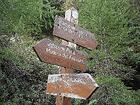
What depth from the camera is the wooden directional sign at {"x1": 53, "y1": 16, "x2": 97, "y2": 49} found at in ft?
14.4

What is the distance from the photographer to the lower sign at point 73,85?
3.96 metres

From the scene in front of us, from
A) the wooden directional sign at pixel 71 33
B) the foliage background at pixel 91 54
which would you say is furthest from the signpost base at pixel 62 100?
the foliage background at pixel 91 54

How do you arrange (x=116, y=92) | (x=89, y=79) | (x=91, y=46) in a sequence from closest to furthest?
(x=89, y=79) → (x=91, y=46) → (x=116, y=92)

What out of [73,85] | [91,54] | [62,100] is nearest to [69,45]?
[73,85]

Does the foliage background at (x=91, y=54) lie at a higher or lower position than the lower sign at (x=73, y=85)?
lower

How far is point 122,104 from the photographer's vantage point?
8.41 metres

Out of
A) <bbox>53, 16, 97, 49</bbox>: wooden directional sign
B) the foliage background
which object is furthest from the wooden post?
the foliage background

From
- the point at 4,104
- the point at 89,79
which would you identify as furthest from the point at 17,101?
the point at 89,79

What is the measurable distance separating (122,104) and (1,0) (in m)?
4.01

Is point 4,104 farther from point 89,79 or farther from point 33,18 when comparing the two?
point 89,79

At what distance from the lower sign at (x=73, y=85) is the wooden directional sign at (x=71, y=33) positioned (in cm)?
56

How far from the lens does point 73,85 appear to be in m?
4.16

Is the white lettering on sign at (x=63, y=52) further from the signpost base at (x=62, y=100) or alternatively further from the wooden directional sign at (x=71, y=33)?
the signpost base at (x=62, y=100)

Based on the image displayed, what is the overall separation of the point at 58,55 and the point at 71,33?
1.42 feet
